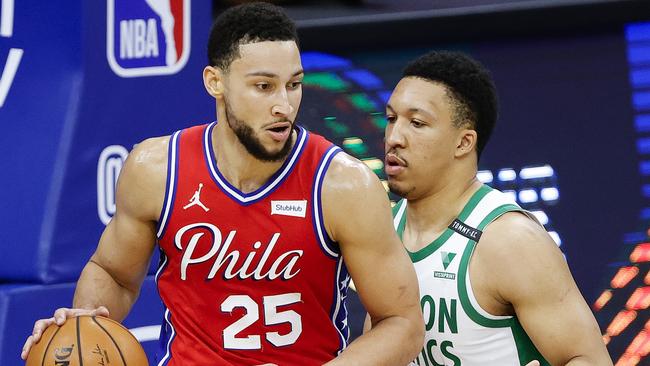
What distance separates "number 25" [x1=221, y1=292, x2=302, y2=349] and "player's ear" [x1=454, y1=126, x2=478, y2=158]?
75cm

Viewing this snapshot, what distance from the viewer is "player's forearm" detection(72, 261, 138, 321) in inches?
170

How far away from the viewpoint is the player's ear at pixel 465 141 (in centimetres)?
452

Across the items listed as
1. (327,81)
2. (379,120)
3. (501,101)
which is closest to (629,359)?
(501,101)

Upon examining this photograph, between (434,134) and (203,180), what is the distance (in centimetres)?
77

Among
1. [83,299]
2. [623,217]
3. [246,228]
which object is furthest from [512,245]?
[623,217]

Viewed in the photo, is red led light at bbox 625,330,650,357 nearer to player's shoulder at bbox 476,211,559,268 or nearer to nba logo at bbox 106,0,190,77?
player's shoulder at bbox 476,211,559,268

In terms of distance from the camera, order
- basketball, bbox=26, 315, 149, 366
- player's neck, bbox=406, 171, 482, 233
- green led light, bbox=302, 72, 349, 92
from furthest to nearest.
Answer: green led light, bbox=302, 72, 349, 92, player's neck, bbox=406, 171, 482, 233, basketball, bbox=26, 315, 149, 366

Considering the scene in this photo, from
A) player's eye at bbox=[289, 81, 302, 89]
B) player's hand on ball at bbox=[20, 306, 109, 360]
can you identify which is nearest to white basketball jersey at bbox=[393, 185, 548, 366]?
player's eye at bbox=[289, 81, 302, 89]

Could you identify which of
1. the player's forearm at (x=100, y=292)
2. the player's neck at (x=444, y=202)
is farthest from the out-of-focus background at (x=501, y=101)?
the player's neck at (x=444, y=202)

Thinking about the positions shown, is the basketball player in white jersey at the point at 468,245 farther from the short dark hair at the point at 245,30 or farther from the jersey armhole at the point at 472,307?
the short dark hair at the point at 245,30

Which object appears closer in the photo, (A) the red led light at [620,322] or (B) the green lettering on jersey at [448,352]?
(B) the green lettering on jersey at [448,352]

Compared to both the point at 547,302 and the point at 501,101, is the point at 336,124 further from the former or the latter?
the point at 547,302

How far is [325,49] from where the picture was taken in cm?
569

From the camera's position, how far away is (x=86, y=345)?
157 inches
